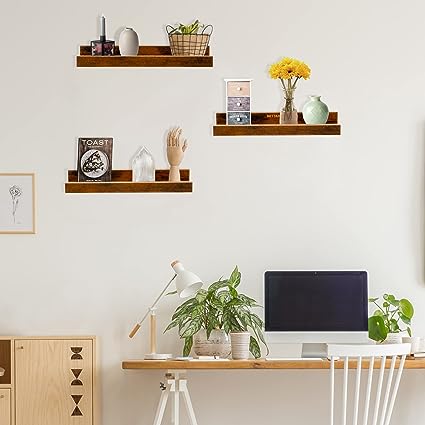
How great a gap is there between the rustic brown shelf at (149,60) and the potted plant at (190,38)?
3 cm

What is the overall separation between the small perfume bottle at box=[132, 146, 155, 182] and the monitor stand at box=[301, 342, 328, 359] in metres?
1.08

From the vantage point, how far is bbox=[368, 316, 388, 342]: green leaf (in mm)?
4379

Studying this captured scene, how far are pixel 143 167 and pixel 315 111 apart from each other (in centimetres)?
87

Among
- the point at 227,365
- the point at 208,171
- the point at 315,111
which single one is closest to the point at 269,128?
the point at 315,111

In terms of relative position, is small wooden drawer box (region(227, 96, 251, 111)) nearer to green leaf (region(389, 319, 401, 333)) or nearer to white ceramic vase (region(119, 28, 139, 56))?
white ceramic vase (region(119, 28, 139, 56))

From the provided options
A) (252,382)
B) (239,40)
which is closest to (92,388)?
(252,382)

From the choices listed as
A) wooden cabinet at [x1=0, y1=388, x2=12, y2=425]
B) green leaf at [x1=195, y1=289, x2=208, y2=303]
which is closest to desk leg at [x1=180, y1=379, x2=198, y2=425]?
green leaf at [x1=195, y1=289, x2=208, y2=303]

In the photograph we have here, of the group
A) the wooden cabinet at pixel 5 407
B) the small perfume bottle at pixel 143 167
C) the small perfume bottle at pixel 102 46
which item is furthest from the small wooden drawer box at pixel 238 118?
the wooden cabinet at pixel 5 407

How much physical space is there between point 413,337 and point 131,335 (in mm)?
1305

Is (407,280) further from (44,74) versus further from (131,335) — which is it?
(44,74)

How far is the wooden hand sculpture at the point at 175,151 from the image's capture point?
453 cm

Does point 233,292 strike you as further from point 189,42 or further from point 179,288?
point 189,42

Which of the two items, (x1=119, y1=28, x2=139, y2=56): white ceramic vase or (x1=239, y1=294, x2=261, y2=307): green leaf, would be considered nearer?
(x1=239, y1=294, x2=261, y2=307): green leaf

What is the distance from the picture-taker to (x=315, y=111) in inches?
180
